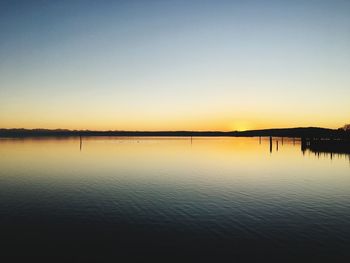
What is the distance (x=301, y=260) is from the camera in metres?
15.4

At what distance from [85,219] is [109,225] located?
A: 2.73 metres

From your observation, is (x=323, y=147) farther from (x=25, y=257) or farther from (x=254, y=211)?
(x=25, y=257)

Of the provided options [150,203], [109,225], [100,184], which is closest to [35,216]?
[109,225]

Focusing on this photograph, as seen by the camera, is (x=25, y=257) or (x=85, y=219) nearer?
(x=25, y=257)

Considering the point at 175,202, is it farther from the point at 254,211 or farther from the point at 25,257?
the point at 25,257

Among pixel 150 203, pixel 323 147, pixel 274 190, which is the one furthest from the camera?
pixel 323 147

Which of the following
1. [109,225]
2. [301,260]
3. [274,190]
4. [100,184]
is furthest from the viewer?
[100,184]

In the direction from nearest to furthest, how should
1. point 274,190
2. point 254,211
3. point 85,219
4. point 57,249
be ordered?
point 57,249 → point 85,219 → point 254,211 → point 274,190

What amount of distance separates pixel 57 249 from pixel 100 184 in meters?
21.2

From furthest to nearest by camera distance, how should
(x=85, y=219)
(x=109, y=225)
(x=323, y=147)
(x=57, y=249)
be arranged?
(x=323, y=147) < (x=85, y=219) < (x=109, y=225) < (x=57, y=249)

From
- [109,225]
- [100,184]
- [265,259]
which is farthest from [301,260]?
[100,184]

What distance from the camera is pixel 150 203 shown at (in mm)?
27375

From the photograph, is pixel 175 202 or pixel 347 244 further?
pixel 175 202

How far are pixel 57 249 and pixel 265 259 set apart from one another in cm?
1176
